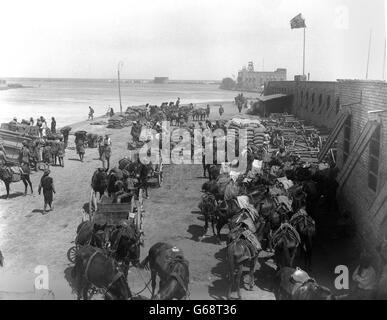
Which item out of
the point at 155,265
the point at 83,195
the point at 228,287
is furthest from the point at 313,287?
the point at 83,195

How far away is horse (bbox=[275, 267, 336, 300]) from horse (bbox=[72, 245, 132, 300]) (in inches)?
114

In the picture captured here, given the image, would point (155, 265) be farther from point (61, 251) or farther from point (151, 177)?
point (151, 177)

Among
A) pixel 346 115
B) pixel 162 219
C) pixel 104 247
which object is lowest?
pixel 162 219

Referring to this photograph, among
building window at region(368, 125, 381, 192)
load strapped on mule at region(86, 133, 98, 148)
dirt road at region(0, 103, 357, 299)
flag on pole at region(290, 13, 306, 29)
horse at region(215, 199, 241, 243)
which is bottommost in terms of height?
dirt road at region(0, 103, 357, 299)

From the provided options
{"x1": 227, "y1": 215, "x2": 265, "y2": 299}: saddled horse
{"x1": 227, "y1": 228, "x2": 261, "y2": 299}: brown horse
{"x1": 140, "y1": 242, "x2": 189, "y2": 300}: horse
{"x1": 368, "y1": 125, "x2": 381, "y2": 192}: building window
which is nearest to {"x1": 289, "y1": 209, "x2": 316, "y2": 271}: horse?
{"x1": 227, "y1": 215, "x2": 265, "y2": 299}: saddled horse

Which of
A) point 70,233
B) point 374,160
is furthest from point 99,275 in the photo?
point 374,160

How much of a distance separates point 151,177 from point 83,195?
3.12 meters

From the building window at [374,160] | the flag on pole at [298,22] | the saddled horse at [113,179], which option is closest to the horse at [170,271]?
the saddled horse at [113,179]

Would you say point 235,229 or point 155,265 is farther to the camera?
point 235,229

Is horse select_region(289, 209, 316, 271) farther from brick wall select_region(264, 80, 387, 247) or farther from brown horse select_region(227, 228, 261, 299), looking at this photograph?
brick wall select_region(264, 80, 387, 247)

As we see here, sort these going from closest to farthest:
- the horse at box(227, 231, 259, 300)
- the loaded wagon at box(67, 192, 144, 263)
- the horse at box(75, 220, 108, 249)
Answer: the horse at box(227, 231, 259, 300) → the horse at box(75, 220, 108, 249) → the loaded wagon at box(67, 192, 144, 263)

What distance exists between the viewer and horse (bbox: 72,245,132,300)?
745 centimetres
